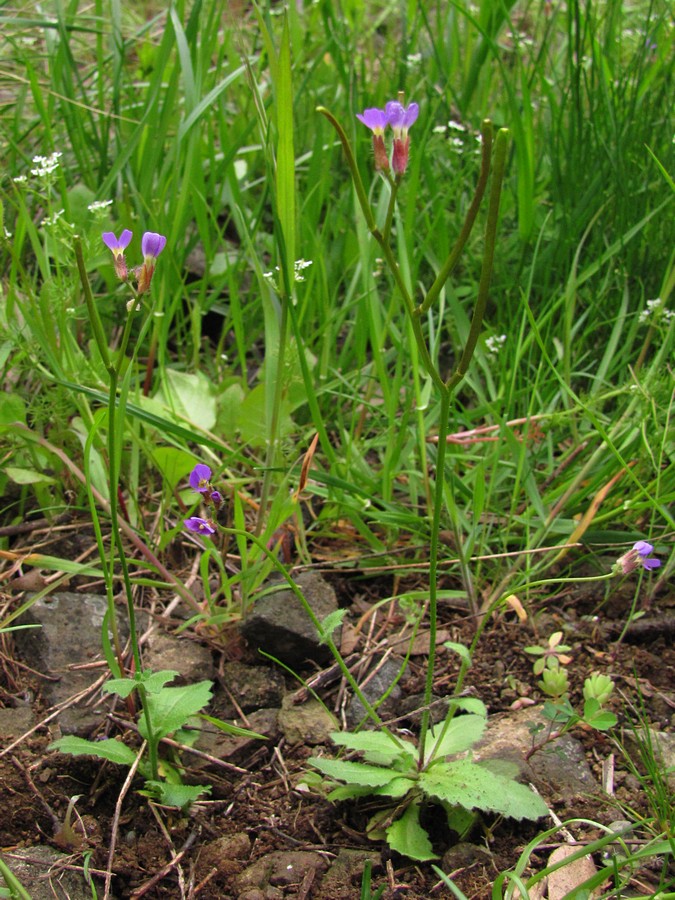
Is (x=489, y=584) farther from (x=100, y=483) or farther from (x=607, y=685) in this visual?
(x=100, y=483)

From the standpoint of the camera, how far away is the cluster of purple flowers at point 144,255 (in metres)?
1.16

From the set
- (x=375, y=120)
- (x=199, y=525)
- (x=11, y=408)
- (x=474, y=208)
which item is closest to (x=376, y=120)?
(x=375, y=120)

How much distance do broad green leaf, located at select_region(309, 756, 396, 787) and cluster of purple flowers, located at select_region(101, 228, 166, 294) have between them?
734 millimetres

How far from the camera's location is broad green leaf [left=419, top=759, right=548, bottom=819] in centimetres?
130

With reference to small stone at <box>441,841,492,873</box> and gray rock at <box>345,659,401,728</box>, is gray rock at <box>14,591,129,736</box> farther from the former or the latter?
small stone at <box>441,841,492,873</box>

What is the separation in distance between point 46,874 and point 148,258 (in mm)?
882

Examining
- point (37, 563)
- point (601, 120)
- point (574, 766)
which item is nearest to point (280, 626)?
point (37, 563)

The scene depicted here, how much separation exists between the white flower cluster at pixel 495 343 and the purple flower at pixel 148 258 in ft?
3.88

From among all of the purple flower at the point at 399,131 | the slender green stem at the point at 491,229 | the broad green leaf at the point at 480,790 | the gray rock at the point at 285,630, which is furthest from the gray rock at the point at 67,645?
the purple flower at the point at 399,131

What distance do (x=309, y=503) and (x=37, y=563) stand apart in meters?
0.63

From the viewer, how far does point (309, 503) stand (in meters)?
2.04

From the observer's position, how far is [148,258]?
1191 mm

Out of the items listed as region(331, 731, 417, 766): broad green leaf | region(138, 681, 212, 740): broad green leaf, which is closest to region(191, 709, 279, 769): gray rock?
region(138, 681, 212, 740): broad green leaf

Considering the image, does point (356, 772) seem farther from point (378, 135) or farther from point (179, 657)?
point (378, 135)
